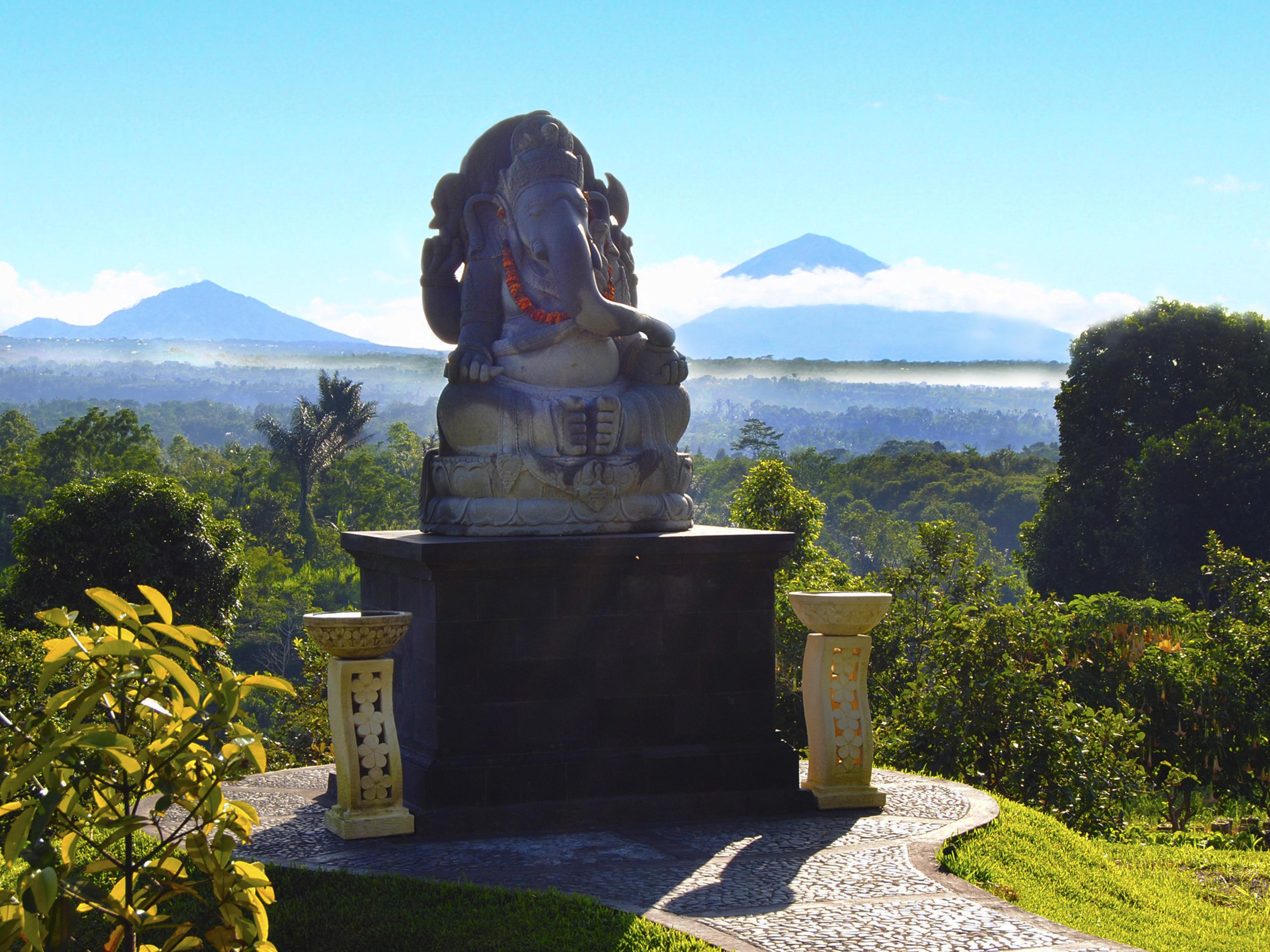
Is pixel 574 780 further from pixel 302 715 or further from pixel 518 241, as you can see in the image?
pixel 302 715

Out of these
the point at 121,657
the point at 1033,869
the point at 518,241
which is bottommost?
the point at 1033,869

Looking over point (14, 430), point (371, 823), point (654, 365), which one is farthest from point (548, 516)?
point (14, 430)

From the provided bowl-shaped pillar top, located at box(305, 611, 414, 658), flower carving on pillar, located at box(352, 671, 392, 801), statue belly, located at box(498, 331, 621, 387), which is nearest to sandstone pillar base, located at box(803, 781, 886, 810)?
flower carving on pillar, located at box(352, 671, 392, 801)

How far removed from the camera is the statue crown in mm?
7477

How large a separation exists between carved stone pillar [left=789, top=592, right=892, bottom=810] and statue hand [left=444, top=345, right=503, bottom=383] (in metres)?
2.20

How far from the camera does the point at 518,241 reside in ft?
24.8

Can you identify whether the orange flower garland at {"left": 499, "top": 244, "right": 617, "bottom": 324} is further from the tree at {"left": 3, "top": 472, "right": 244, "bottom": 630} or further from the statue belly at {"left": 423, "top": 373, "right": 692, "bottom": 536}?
the tree at {"left": 3, "top": 472, "right": 244, "bottom": 630}

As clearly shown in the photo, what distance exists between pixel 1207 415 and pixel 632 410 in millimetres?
19150

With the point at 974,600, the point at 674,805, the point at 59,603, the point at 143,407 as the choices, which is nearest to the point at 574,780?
the point at 674,805

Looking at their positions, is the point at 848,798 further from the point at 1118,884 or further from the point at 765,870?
the point at 1118,884

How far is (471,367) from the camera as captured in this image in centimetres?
718

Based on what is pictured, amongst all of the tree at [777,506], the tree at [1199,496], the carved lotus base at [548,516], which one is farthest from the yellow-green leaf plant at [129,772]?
the tree at [1199,496]

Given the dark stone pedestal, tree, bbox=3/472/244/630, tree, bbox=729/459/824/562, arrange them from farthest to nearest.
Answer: tree, bbox=3/472/244/630 → tree, bbox=729/459/824/562 → the dark stone pedestal

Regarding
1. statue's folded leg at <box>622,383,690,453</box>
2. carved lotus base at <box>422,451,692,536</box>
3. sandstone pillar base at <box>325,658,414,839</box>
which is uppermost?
statue's folded leg at <box>622,383,690,453</box>
